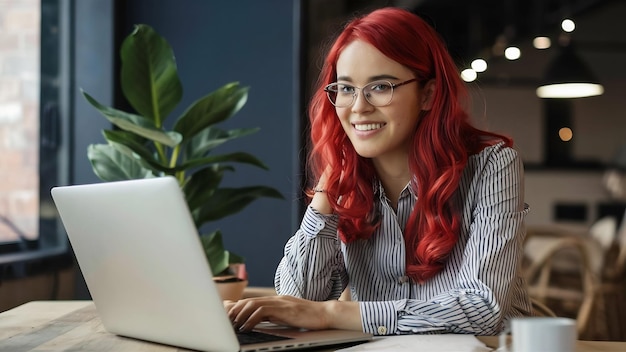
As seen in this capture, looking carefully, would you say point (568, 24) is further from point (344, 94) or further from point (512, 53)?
point (344, 94)

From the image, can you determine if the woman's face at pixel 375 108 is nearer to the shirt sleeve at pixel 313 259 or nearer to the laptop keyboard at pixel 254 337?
the shirt sleeve at pixel 313 259

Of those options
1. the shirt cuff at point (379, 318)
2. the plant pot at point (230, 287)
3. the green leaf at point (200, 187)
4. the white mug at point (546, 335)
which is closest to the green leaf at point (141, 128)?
the green leaf at point (200, 187)

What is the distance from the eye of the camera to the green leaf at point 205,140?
281 centimetres

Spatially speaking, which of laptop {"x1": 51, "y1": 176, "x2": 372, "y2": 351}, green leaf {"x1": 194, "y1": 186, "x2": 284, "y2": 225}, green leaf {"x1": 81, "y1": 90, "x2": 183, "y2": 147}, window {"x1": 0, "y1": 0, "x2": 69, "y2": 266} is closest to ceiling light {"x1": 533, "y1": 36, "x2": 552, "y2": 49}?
green leaf {"x1": 194, "y1": 186, "x2": 284, "y2": 225}

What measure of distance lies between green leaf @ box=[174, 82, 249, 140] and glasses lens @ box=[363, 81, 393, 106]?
0.98 m

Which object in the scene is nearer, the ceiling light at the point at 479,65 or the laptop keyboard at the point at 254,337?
the laptop keyboard at the point at 254,337

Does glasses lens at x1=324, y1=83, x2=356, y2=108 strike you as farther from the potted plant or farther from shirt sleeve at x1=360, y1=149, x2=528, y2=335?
the potted plant

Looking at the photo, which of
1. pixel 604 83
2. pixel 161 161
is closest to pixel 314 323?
pixel 161 161

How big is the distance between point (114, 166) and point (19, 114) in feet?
2.04

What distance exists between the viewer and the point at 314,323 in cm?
150

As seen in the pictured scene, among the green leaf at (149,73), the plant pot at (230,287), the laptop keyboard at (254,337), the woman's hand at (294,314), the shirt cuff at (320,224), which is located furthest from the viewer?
the green leaf at (149,73)

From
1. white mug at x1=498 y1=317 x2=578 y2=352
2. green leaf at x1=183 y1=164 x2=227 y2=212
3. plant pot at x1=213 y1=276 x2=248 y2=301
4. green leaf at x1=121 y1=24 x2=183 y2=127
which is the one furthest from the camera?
green leaf at x1=183 y1=164 x2=227 y2=212

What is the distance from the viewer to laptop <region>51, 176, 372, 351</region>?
3.89ft

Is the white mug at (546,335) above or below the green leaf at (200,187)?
below
